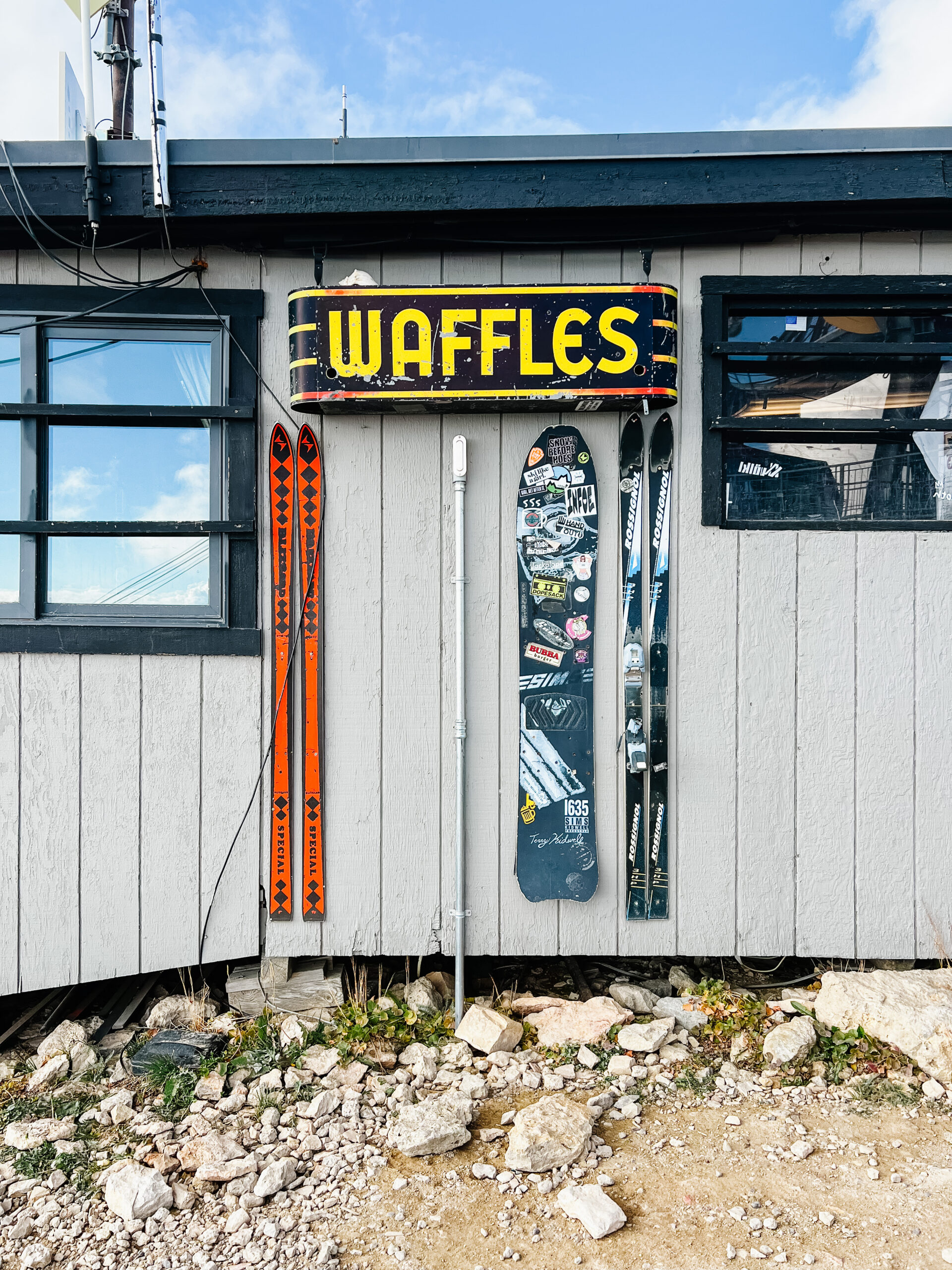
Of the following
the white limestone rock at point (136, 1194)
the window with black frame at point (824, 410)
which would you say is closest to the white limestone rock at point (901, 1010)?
the window with black frame at point (824, 410)

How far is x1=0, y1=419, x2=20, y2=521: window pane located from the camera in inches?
115

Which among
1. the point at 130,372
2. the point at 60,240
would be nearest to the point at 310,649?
the point at 130,372

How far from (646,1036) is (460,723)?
4.25 feet

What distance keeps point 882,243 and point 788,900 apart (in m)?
2.63

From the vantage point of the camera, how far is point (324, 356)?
8.95ft

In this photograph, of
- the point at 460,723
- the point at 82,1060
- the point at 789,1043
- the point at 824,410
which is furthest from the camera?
the point at 824,410

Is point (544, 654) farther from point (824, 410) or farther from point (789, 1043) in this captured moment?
point (789, 1043)

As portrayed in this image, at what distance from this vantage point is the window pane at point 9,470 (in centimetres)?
291

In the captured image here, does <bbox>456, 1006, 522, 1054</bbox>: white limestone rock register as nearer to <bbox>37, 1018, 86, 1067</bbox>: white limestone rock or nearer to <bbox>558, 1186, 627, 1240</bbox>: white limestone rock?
<bbox>558, 1186, 627, 1240</bbox>: white limestone rock

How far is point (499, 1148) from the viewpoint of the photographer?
2.19 m

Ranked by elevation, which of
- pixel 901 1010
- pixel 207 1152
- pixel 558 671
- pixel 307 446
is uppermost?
pixel 307 446

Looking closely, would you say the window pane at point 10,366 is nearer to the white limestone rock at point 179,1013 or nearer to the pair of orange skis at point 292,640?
the pair of orange skis at point 292,640

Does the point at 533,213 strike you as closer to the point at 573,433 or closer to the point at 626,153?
the point at 626,153

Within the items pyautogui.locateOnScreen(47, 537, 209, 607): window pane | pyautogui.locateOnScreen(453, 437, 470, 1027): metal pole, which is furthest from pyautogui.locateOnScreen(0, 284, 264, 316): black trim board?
pyautogui.locateOnScreen(453, 437, 470, 1027): metal pole
